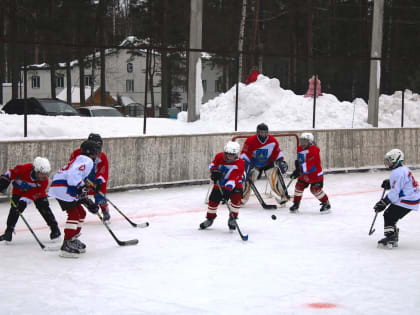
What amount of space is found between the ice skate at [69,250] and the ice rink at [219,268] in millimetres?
113

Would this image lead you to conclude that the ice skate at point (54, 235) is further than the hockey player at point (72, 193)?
Yes

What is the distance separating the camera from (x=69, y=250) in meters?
7.12

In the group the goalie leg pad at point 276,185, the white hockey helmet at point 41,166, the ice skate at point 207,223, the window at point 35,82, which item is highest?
the window at point 35,82

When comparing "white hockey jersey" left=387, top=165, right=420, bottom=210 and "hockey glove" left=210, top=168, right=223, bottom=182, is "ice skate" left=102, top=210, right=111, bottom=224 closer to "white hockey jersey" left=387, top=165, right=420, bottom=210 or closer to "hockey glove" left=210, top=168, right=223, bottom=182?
"hockey glove" left=210, top=168, right=223, bottom=182

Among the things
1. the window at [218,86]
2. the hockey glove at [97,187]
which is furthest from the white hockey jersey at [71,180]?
the window at [218,86]

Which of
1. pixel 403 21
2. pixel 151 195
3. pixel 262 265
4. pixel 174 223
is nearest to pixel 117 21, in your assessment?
pixel 403 21

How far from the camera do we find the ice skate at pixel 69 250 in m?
7.11

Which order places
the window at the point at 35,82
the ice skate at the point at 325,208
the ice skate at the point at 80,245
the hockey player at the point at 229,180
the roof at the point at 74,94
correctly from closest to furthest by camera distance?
the ice skate at the point at 80,245, the hockey player at the point at 229,180, the ice skate at the point at 325,208, the window at the point at 35,82, the roof at the point at 74,94

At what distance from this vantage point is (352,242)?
27.2 ft

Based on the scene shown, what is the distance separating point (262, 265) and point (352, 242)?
72.9 inches

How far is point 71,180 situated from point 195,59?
8565mm

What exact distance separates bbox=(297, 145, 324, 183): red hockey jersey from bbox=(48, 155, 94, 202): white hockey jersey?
4214mm

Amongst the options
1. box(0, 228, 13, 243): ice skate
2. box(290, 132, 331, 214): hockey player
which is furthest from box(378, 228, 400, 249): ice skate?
box(0, 228, 13, 243): ice skate

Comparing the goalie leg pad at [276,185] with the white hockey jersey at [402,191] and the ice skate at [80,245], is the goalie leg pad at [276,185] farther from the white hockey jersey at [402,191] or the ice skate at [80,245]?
the ice skate at [80,245]
